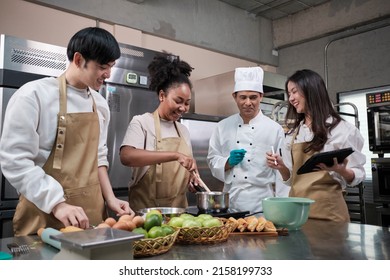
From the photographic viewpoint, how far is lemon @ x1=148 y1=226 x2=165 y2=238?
1.00m

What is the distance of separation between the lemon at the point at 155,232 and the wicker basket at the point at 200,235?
0.30ft

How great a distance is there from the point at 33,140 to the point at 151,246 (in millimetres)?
620

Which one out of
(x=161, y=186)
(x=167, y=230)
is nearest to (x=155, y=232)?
(x=167, y=230)

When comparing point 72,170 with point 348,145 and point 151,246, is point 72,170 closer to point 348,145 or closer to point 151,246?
point 151,246

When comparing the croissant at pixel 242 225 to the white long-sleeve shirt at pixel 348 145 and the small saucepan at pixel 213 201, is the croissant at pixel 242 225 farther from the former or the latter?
the white long-sleeve shirt at pixel 348 145

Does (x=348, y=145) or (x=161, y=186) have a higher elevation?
(x=348, y=145)

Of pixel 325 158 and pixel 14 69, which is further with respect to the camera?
pixel 14 69

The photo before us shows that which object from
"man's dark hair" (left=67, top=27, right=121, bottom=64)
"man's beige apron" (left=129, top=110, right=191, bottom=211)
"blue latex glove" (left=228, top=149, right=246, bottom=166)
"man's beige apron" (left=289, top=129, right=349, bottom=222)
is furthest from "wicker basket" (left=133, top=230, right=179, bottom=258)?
"blue latex glove" (left=228, top=149, right=246, bottom=166)

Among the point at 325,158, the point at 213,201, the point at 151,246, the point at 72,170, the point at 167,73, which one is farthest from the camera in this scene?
the point at 167,73

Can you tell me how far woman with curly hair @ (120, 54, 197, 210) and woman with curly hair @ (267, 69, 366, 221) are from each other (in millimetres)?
527

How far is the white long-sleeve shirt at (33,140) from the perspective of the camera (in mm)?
1168

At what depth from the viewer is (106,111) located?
63.9 inches

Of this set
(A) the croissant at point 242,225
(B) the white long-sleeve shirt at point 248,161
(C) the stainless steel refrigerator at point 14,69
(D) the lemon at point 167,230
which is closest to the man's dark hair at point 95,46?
(D) the lemon at point 167,230

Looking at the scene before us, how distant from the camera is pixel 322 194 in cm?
177
